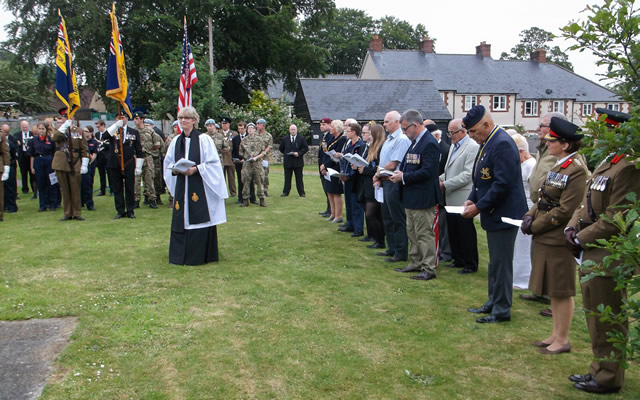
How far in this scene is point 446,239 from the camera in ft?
29.1

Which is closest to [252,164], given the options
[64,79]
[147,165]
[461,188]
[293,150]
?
[293,150]

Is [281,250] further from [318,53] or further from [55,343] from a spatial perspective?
[318,53]

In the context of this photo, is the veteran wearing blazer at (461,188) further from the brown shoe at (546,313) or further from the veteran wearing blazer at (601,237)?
the veteran wearing blazer at (601,237)

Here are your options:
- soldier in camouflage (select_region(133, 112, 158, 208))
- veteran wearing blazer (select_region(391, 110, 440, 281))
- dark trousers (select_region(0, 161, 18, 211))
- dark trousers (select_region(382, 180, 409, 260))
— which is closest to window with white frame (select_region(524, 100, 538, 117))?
soldier in camouflage (select_region(133, 112, 158, 208))

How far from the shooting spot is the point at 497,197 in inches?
219

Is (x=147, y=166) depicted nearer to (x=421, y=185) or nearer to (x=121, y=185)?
(x=121, y=185)

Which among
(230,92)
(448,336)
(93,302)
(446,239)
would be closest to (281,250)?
(446,239)

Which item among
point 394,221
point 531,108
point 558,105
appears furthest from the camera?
point 558,105

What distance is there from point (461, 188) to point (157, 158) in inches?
372

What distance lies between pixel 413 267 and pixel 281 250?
2471 millimetres

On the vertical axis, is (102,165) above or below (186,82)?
below

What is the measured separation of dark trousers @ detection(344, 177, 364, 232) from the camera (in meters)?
10.6

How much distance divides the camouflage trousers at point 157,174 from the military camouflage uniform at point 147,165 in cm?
36

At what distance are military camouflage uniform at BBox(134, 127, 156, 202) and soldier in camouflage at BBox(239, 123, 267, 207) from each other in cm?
237
